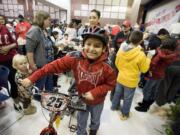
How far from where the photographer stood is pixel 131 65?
190 centimetres

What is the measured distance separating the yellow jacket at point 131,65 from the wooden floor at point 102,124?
1.92 ft

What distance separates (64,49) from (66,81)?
0.74m

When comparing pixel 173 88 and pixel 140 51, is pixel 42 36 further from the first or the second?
pixel 173 88

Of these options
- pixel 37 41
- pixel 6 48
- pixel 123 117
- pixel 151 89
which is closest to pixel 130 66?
pixel 151 89

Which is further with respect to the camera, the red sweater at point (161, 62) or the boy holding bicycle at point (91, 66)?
the red sweater at point (161, 62)

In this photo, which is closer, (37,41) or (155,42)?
(37,41)

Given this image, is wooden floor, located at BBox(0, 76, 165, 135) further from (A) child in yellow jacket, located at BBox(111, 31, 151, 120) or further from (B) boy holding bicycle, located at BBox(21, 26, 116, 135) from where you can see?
(B) boy holding bicycle, located at BBox(21, 26, 116, 135)

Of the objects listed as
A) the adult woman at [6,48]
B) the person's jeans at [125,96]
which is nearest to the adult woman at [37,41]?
the adult woman at [6,48]

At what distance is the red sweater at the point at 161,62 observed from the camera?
77.9 inches

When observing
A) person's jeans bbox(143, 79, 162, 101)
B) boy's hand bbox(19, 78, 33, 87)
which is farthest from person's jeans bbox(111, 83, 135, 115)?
boy's hand bbox(19, 78, 33, 87)

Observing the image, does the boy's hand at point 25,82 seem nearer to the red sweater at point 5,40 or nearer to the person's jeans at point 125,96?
the red sweater at point 5,40

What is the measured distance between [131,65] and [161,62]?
514 mm

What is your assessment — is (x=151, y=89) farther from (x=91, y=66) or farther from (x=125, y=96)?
(x=91, y=66)

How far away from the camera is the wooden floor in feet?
6.00
